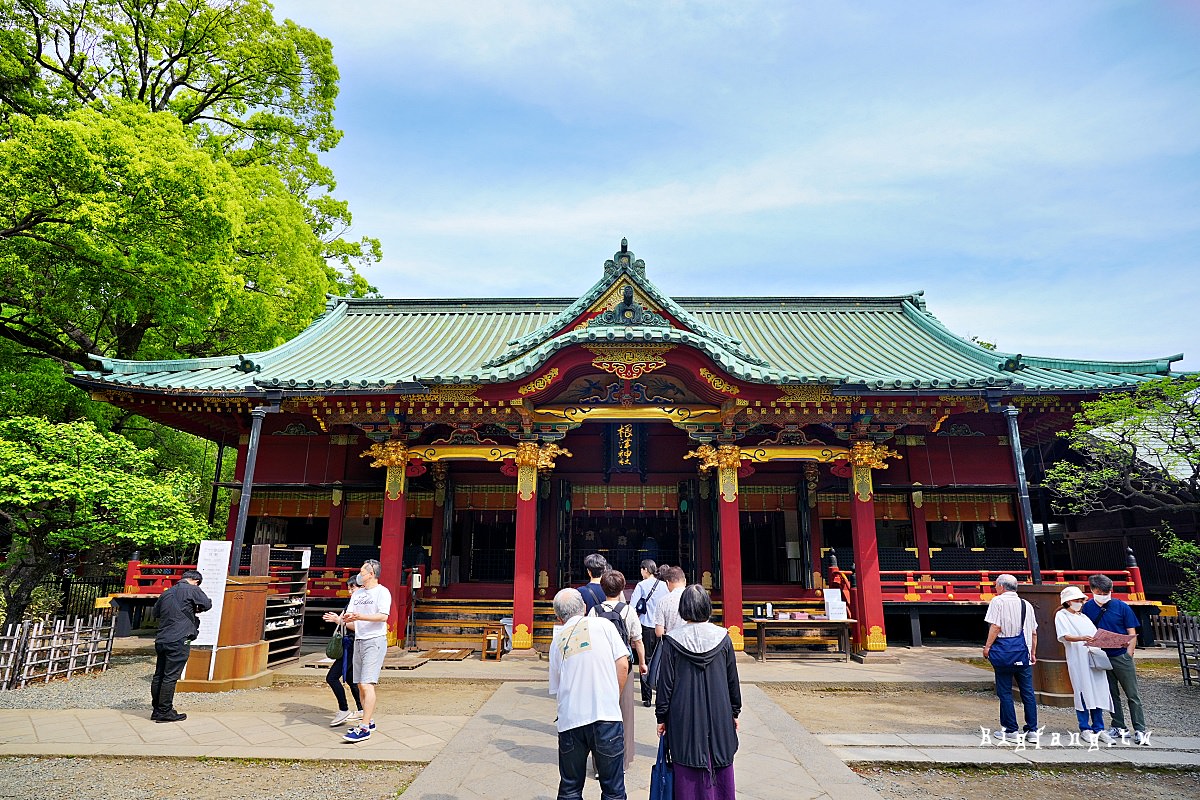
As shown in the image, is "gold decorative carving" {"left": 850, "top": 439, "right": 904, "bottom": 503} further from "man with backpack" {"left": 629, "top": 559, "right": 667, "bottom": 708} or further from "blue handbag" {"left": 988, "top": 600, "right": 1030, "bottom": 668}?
"man with backpack" {"left": 629, "top": 559, "right": 667, "bottom": 708}

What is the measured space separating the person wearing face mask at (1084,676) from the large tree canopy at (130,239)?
16.0 metres

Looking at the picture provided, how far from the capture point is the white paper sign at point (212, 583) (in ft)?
30.6

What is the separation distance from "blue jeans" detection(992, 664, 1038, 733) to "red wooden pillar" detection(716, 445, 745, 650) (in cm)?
550

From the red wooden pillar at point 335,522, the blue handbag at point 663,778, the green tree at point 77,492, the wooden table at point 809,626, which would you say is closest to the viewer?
the blue handbag at point 663,778

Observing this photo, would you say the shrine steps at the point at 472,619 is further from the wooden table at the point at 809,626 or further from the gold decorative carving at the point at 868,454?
the gold decorative carving at the point at 868,454

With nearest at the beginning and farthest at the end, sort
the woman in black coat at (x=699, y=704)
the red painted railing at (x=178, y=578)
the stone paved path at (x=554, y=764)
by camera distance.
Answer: the woman in black coat at (x=699, y=704), the stone paved path at (x=554, y=764), the red painted railing at (x=178, y=578)

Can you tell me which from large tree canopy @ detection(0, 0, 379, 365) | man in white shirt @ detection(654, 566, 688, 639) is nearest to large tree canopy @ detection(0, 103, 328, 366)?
large tree canopy @ detection(0, 0, 379, 365)

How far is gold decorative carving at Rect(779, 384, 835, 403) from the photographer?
39.7ft

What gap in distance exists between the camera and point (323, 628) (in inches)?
590

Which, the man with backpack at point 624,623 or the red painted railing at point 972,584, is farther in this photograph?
the red painted railing at point 972,584

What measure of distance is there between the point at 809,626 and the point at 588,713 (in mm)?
9317

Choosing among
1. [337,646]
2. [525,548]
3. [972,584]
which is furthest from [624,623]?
[972,584]

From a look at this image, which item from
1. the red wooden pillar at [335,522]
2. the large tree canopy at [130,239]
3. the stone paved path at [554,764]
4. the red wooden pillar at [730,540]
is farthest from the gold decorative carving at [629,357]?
the large tree canopy at [130,239]

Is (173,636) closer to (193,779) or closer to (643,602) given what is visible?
(193,779)
